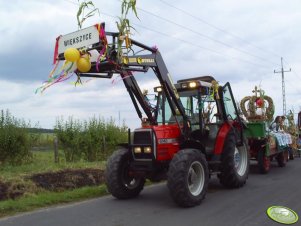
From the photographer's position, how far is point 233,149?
1002 cm

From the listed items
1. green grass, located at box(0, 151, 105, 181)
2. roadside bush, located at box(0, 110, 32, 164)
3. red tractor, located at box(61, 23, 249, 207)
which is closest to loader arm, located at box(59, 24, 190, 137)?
red tractor, located at box(61, 23, 249, 207)

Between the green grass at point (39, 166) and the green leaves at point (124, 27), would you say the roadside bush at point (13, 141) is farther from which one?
the green leaves at point (124, 27)

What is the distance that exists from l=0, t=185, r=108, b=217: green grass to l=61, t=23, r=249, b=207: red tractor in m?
0.94

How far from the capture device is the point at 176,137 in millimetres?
9250

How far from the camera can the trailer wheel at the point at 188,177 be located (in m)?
8.03

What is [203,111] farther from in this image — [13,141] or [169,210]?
[13,141]

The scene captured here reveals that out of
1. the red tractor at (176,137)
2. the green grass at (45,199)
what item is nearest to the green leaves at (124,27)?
the red tractor at (176,137)

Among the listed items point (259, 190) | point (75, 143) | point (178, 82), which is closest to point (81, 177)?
point (178, 82)

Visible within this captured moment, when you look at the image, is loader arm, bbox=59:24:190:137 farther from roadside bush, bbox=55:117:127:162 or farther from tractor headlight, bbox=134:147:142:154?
roadside bush, bbox=55:117:127:162

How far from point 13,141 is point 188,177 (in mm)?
7868

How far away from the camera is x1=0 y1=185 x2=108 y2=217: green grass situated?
820cm

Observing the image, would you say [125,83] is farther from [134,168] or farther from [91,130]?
[91,130]

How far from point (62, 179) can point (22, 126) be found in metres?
4.56

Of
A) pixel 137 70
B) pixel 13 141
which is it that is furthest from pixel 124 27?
pixel 13 141
